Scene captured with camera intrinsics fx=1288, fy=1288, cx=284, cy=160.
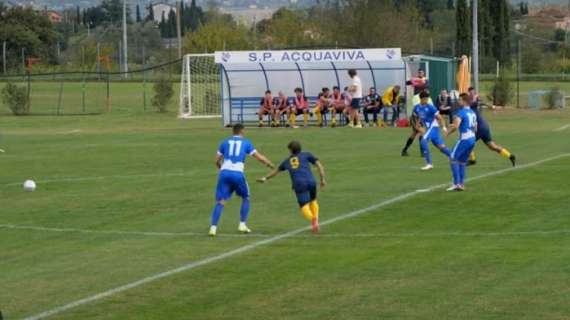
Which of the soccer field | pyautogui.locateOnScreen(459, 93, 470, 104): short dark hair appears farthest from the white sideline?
pyautogui.locateOnScreen(459, 93, 470, 104): short dark hair

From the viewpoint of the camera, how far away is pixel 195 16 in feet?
630

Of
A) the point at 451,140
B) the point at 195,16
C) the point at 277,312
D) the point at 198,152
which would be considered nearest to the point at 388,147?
the point at 451,140

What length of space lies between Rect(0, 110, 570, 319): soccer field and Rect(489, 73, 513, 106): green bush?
2475cm

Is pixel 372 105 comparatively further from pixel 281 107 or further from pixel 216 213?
pixel 216 213

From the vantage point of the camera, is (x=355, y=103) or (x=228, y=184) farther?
(x=355, y=103)

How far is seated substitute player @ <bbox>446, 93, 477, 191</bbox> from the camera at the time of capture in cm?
2467

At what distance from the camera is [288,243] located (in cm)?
1875

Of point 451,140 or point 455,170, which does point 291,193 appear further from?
point 451,140

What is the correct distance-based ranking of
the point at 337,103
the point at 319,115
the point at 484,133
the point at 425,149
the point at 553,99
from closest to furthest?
the point at 484,133, the point at 425,149, the point at 337,103, the point at 319,115, the point at 553,99

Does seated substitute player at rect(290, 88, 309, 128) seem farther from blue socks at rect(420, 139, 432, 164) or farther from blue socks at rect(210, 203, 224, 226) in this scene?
blue socks at rect(210, 203, 224, 226)

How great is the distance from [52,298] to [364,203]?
9626 millimetres

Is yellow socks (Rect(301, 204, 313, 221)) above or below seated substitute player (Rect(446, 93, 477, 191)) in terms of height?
below

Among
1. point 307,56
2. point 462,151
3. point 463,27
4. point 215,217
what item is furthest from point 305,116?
point 463,27

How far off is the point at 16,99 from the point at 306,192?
137 feet
